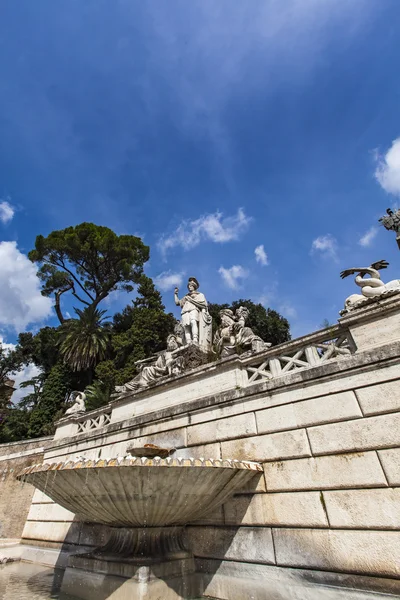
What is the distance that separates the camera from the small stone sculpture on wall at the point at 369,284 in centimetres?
514

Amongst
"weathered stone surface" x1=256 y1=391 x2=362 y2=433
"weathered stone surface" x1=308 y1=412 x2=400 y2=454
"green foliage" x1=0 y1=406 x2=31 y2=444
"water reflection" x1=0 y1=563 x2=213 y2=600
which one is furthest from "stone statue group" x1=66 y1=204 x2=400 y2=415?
"green foliage" x1=0 y1=406 x2=31 y2=444

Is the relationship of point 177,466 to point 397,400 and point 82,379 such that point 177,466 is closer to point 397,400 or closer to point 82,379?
point 397,400

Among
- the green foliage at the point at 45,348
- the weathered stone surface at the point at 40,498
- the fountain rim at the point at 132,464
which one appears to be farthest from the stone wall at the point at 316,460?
the green foliage at the point at 45,348

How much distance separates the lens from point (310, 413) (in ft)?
15.8

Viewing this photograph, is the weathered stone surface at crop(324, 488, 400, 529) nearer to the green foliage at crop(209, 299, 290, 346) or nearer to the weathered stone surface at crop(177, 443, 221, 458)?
the weathered stone surface at crop(177, 443, 221, 458)

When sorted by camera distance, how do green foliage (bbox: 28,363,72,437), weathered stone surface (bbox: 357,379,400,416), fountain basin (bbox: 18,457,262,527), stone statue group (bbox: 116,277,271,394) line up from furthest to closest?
green foliage (bbox: 28,363,72,437) < stone statue group (bbox: 116,277,271,394) < weathered stone surface (bbox: 357,379,400,416) < fountain basin (bbox: 18,457,262,527)

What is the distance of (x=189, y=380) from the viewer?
711 centimetres

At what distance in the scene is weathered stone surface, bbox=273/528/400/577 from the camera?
144 inches

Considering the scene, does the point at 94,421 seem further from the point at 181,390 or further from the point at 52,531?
the point at 181,390

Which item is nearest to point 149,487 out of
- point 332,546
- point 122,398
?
point 332,546

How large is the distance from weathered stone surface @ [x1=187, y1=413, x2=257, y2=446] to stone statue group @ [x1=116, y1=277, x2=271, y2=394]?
174 cm

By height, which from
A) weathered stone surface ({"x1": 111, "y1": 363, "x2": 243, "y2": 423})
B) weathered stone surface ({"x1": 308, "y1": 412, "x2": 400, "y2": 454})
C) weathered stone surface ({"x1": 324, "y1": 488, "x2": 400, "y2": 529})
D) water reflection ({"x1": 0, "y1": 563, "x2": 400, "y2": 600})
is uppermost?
weathered stone surface ({"x1": 111, "y1": 363, "x2": 243, "y2": 423})

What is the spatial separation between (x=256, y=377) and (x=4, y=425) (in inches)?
885

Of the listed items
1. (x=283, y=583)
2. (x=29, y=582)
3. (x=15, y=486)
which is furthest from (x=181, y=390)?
(x=15, y=486)
